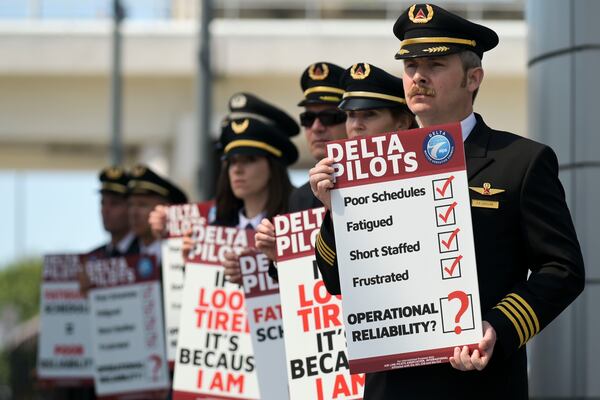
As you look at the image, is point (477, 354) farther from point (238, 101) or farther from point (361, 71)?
point (238, 101)

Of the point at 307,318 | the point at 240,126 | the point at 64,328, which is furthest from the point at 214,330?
the point at 64,328

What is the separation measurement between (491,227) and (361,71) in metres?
1.61

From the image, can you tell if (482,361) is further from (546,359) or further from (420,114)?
(546,359)

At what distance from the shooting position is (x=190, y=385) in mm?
7934

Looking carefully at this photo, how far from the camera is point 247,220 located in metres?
8.12

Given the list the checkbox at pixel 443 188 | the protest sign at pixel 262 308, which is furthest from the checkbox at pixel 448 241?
A: the protest sign at pixel 262 308

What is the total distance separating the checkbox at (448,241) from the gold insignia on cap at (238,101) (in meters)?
3.64

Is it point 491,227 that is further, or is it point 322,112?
point 322,112

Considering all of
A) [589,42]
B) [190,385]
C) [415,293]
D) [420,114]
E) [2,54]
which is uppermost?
[2,54]

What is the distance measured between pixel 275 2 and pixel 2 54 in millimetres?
4310

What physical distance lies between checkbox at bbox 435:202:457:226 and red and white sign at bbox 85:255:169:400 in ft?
18.2

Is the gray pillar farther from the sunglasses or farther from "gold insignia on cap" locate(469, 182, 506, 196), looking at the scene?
"gold insignia on cap" locate(469, 182, 506, 196)

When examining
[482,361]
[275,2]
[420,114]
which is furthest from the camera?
[275,2]

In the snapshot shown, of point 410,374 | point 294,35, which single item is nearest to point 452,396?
point 410,374
